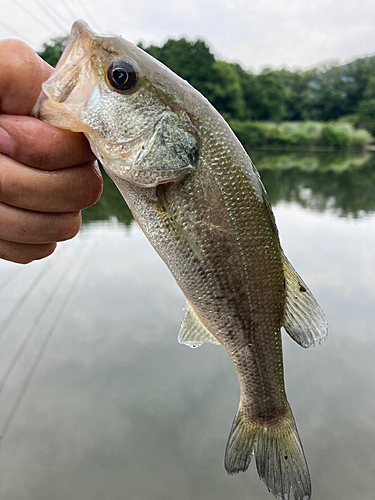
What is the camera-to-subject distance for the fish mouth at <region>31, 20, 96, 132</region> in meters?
1.34

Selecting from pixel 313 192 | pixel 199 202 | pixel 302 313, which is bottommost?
pixel 313 192

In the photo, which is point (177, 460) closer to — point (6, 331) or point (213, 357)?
point (213, 357)

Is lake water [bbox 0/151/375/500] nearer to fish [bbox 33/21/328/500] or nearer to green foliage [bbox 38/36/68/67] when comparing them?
fish [bbox 33/21/328/500]

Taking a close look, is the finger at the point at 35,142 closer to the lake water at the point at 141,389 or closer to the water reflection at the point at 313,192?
the lake water at the point at 141,389

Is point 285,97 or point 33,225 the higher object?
point 285,97

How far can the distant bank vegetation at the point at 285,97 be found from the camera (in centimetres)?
5141

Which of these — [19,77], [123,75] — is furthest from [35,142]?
[123,75]

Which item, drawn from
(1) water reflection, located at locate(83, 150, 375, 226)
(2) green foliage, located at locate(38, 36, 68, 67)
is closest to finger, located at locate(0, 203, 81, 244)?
(2) green foliage, located at locate(38, 36, 68, 67)

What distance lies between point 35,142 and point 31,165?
0.32ft

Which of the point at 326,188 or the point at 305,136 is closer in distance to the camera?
the point at 326,188

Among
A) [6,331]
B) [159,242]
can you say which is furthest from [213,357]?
[159,242]

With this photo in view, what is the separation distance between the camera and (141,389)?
20.1 ft

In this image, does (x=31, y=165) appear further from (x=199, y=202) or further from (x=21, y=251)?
(x=199, y=202)

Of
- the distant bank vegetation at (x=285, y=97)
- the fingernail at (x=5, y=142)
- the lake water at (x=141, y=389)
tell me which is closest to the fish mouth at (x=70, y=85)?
the fingernail at (x=5, y=142)
